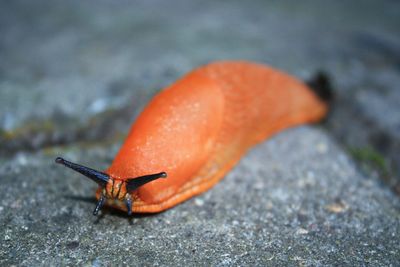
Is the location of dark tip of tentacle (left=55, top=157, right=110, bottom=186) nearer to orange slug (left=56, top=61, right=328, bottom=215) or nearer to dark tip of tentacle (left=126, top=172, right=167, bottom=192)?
orange slug (left=56, top=61, right=328, bottom=215)

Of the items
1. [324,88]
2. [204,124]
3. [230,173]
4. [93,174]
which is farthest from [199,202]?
[324,88]

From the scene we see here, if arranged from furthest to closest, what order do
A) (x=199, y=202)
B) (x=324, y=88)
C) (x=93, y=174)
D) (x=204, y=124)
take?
(x=324, y=88) < (x=204, y=124) < (x=199, y=202) < (x=93, y=174)

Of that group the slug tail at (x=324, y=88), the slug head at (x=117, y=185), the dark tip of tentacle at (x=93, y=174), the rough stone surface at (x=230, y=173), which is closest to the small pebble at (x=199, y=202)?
the rough stone surface at (x=230, y=173)

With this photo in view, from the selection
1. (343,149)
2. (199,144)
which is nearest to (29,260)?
(199,144)

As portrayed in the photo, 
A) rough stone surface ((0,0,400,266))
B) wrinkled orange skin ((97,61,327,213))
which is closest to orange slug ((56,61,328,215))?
wrinkled orange skin ((97,61,327,213))

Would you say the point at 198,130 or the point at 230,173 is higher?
the point at 198,130

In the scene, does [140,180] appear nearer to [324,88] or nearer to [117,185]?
[117,185]

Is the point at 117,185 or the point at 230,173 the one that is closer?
the point at 117,185
